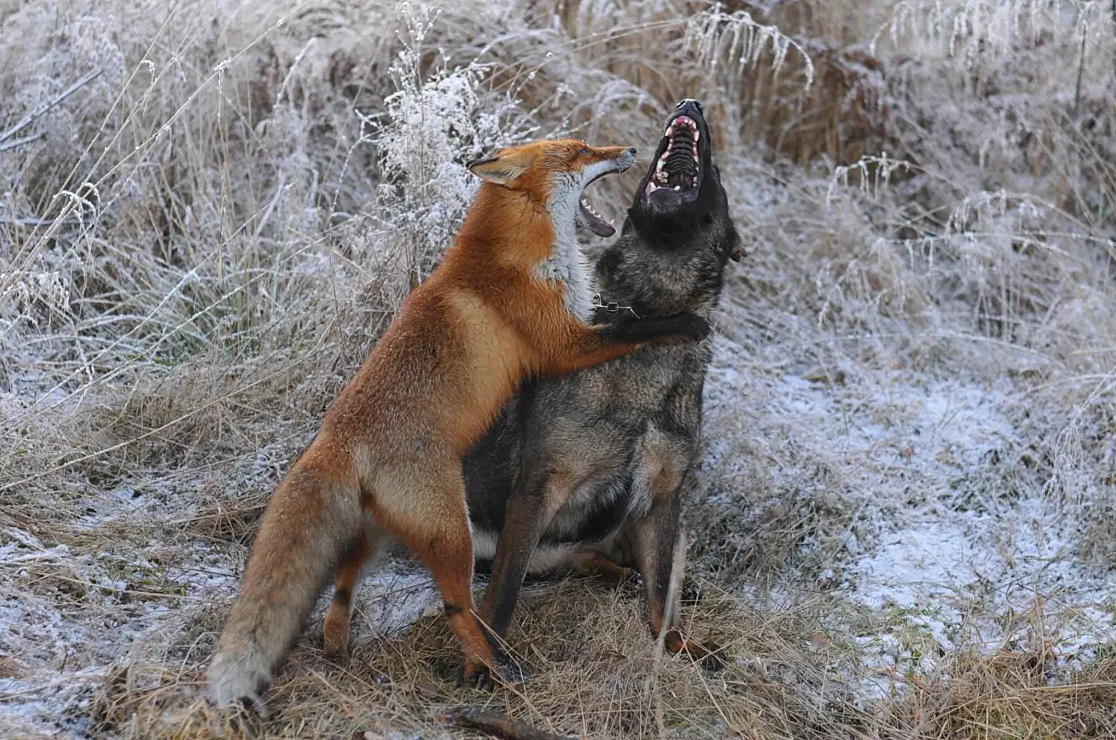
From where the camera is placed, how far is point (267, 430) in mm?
4805

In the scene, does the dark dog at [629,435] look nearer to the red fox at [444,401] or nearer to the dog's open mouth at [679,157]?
the dog's open mouth at [679,157]

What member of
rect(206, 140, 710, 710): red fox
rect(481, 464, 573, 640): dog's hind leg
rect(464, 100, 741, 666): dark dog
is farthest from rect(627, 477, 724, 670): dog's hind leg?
rect(206, 140, 710, 710): red fox

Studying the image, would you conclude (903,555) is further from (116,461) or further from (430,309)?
(116,461)

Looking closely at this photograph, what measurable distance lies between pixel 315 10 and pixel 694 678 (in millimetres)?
4489

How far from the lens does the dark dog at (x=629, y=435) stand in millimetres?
3824

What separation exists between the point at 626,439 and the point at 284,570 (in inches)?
50.4

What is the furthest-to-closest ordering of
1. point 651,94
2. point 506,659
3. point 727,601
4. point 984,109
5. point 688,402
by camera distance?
point 984,109
point 651,94
point 727,601
point 688,402
point 506,659

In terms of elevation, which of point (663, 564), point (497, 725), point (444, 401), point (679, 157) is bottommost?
point (497, 725)

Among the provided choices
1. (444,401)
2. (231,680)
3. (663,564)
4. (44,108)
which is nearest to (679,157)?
(444,401)

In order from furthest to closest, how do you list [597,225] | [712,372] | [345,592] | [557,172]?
[712,372] < [597,225] < [557,172] < [345,592]

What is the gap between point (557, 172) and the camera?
411cm

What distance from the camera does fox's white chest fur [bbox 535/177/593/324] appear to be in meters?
3.90

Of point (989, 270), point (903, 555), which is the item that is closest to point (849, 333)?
point (989, 270)

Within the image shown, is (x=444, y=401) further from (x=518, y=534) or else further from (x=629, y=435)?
(x=629, y=435)
